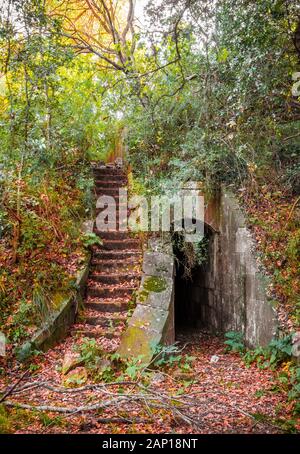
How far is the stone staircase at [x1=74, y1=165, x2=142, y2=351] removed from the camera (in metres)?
6.07

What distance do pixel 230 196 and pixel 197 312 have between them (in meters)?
3.44

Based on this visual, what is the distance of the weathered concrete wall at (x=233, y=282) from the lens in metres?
5.96

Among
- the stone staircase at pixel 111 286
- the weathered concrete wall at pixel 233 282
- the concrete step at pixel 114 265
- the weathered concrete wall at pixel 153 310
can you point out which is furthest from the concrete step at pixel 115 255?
the weathered concrete wall at pixel 233 282

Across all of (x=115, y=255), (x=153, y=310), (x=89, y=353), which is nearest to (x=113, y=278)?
(x=115, y=255)

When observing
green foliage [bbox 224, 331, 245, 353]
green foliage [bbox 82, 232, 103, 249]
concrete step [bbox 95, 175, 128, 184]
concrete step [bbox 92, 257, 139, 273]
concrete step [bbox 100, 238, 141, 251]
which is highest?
concrete step [bbox 95, 175, 128, 184]

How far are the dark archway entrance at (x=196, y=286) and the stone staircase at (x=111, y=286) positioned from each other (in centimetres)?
100

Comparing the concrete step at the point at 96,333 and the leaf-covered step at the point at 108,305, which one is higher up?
the leaf-covered step at the point at 108,305

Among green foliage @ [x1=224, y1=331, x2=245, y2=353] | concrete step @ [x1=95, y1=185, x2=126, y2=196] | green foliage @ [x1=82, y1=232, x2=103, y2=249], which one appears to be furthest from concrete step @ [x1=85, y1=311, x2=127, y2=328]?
concrete step @ [x1=95, y1=185, x2=126, y2=196]

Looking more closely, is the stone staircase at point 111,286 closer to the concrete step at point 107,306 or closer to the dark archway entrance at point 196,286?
the concrete step at point 107,306

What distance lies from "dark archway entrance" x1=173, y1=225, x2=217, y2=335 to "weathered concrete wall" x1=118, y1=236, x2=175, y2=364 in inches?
14.8

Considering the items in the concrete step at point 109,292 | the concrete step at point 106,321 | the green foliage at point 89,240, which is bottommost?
the concrete step at point 106,321

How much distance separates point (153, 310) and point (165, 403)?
2305mm

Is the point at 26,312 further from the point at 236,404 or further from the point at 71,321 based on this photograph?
the point at 236,404

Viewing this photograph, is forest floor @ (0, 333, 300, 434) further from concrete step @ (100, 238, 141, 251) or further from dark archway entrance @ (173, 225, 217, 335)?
concrete step @ (100, 238, 141, 251)
